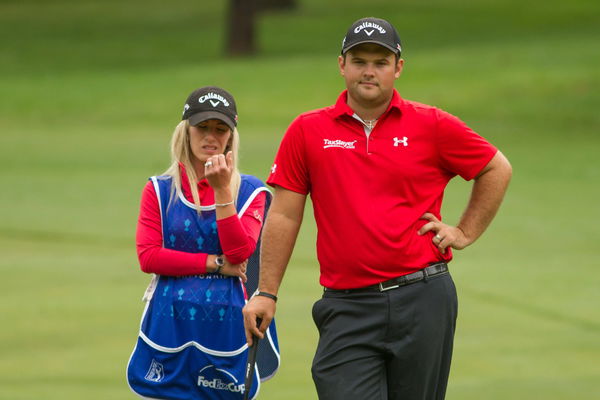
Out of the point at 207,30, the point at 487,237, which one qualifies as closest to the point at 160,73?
the point at 207,30

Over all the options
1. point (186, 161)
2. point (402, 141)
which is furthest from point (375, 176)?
point (186, 161)

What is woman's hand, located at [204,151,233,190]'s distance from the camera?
5.74 m

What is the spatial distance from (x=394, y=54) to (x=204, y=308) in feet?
4.69

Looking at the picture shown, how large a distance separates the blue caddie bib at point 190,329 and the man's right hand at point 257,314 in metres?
0.37

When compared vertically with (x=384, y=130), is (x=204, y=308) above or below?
below

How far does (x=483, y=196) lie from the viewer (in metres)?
5.82

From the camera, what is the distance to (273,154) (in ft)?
75.5

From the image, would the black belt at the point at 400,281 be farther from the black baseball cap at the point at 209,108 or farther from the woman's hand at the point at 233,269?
the black baseball cap at the point at 209,108

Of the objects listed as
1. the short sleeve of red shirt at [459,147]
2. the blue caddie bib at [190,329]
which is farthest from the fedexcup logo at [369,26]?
the blue caddie bib at [190,329]

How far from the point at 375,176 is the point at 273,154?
1753 centimetres

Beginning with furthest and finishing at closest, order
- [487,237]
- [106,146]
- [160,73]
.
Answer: [160,73] < [106,146] < [487,237]

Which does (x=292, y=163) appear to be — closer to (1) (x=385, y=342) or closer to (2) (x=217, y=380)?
(1) (x=385, y=342)

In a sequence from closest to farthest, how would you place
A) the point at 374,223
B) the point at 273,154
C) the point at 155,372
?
the point at 374,223 < the point at 155,372 < the point at 273,154

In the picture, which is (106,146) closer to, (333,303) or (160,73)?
(160,73)
